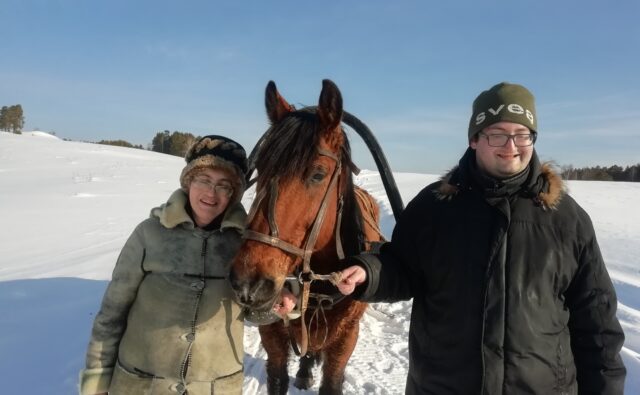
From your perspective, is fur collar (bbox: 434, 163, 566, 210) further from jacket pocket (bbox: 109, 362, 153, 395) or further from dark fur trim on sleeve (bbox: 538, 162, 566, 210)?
jacket pocket (bbox: 109, 362, 153, 395)

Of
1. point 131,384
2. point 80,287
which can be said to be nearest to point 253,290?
point 131,384

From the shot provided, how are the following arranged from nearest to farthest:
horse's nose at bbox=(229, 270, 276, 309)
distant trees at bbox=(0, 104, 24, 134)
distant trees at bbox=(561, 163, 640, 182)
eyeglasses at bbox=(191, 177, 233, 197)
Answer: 1. horse's nose at bbox=(229, 270, 276, 309)
2. eyeglasses at bbox=(191, 177, 233, 197)
3. distant trees at bbox=(561, 163, 640, 182)
4. distant trees at bbox=(0, 104, 24, 134)

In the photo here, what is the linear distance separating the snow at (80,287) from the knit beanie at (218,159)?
46 centimetres

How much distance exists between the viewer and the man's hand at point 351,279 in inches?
74.3

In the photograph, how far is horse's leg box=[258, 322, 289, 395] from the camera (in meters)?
2.88

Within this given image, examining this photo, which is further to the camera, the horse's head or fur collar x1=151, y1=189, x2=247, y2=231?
fur collar x1=151, y1=189, x2=247, y2=231

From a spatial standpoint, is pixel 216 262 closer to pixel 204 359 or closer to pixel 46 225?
pixel 204 359

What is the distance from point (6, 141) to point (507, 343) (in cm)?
3710

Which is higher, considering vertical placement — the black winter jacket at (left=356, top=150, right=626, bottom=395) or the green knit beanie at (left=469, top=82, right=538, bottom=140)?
the green knit beanie at (left=469, top=82, right=538, bottom=140)

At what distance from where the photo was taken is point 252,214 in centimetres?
193

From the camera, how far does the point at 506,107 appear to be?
183 centimetres

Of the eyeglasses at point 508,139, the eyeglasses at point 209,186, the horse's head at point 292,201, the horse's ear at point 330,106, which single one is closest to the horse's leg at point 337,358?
the horse's head at point 292,201

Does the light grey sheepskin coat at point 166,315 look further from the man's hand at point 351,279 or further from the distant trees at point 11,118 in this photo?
the distant trees at point 11,118

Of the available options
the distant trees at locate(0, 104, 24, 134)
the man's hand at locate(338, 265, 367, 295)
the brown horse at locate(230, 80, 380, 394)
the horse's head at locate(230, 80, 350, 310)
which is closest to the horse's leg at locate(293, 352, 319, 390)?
the brown horse at locate(230, 80, 380, 394)
